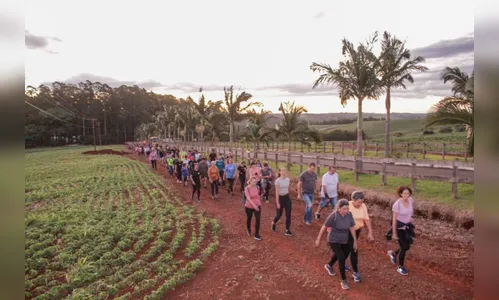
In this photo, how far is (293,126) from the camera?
2189 centimetres

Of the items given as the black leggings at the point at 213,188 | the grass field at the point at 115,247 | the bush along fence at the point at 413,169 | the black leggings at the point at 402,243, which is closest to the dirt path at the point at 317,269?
the black leggings at the point at 402,243

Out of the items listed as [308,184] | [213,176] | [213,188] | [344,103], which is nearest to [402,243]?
[308,184]

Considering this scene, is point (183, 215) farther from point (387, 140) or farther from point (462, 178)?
point (387, 140)

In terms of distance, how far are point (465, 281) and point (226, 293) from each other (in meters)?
4.46

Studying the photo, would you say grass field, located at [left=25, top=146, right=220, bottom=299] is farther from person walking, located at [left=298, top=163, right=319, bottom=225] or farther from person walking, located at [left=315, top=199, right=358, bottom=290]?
person walking, located at [left=315, top=199, right=358, bottom=290]

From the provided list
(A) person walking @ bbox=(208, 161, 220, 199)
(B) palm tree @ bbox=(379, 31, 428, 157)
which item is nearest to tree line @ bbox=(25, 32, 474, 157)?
(B) palm tree @ bbox=(379, 31, 428, 157)

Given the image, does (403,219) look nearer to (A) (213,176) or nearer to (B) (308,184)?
(B) (308,184)

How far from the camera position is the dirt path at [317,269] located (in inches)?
228

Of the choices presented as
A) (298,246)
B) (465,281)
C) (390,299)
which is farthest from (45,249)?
(465,281)

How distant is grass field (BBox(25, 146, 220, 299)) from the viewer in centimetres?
622

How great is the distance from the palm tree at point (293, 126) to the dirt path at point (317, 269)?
12747 mm

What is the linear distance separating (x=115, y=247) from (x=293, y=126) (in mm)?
15588

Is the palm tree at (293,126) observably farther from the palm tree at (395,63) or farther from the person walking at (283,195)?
the person walking at (283,195)

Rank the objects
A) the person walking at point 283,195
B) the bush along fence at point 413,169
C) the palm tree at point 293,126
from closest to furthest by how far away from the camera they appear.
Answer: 1. the person walking at point 283,195
2. the bush along fence at point 413,169
3. the palm tree at point 293,126
